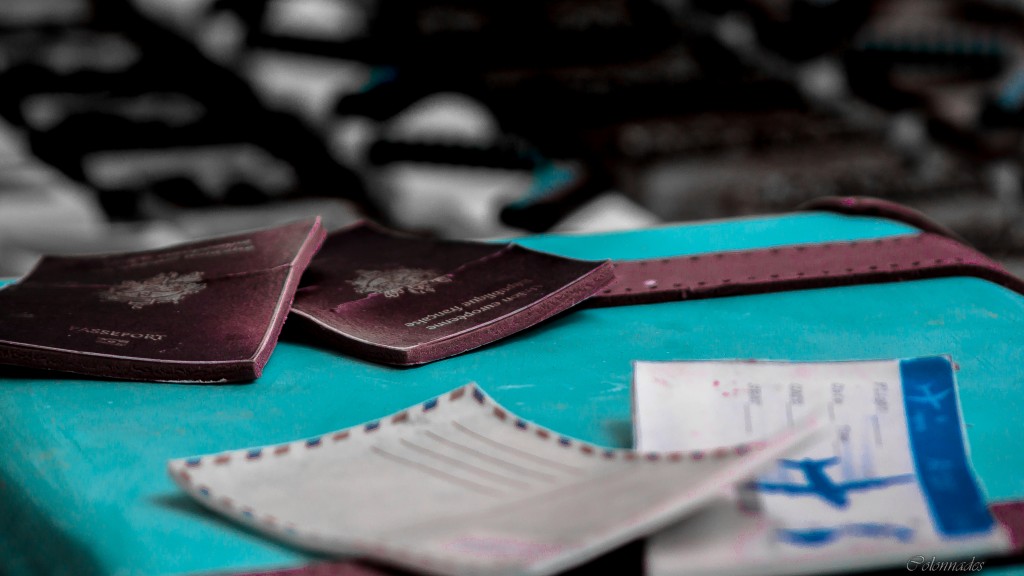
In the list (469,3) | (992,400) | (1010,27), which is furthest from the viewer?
(1010,27)

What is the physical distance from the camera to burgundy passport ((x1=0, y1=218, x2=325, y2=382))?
0.95m

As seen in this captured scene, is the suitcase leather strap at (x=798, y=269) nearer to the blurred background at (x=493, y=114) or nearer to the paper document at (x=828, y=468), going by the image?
the paper document at (x=828, y=468)

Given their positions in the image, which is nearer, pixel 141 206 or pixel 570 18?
pixel 141 206

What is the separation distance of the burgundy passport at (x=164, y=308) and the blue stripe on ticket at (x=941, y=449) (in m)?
0.54

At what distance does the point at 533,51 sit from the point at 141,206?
1.04m

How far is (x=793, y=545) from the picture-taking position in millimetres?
607

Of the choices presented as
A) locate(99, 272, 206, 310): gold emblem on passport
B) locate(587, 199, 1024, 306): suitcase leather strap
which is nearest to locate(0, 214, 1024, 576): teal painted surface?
locate(587, 199, 1024, 306): suitcase leather strap

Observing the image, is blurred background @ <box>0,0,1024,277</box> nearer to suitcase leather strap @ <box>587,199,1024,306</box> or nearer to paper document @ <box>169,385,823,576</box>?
suitcase leather strap @ <box>587,199,1024,306</box>

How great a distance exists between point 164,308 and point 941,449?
2.30 feet

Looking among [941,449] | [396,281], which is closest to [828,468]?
[941,449]

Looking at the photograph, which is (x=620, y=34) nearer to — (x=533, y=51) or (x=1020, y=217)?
(x=533, y=51)

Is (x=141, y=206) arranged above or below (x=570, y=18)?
below

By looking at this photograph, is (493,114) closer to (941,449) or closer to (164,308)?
(164,308)

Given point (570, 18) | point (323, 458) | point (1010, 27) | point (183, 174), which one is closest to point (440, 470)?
point (323, 458)
